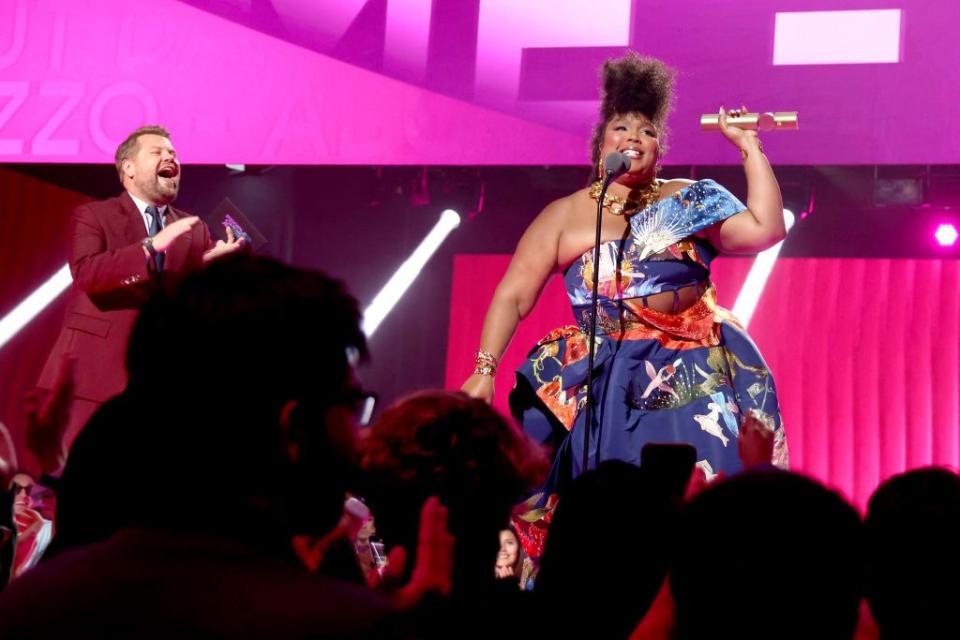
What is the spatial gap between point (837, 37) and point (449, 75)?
1.52m

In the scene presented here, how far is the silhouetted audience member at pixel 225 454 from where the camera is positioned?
1090 millimetres

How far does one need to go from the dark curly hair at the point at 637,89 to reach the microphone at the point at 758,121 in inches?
8.0

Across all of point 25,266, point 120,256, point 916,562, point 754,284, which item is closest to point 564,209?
point 120,256

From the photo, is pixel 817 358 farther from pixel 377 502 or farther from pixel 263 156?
pixel 377 502

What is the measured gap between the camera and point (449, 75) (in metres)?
4.87

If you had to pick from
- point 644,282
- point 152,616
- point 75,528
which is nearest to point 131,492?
point 152,616

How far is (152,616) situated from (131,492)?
0.61 feet

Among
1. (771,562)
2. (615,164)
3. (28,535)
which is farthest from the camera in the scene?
(615,164)

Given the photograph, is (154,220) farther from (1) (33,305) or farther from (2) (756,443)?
(1) (33,305)

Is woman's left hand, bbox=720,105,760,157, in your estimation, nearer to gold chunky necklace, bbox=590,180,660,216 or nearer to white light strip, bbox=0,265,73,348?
gold chunky necklace, bbox=590,180,660,216

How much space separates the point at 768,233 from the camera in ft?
10.7

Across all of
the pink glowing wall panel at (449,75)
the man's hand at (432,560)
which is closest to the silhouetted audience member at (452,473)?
the man's hand at (432,560)

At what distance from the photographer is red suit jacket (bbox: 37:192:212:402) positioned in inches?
140

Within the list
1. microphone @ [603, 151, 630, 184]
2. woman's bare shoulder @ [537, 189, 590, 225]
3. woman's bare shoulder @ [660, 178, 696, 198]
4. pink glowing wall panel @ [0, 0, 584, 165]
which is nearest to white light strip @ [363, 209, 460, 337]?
pink glowing wall panel @ [0, 0, 584, 165]
